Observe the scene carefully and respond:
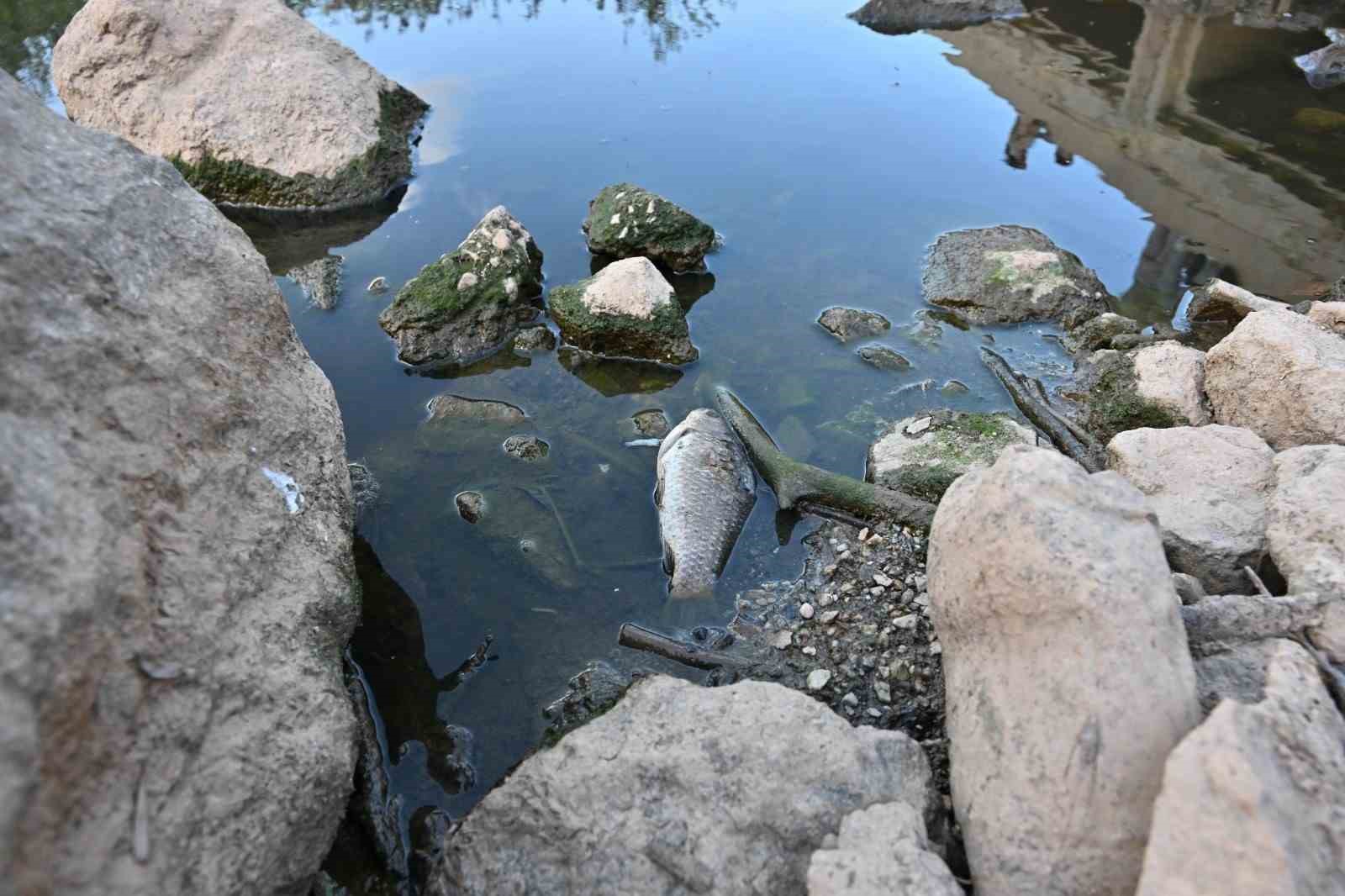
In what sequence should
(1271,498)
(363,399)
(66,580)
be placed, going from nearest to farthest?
(66,580), (1271,498), (363,399)

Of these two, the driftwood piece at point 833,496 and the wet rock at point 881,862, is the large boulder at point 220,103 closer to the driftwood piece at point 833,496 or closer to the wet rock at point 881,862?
the driftwood piece at point 833,496

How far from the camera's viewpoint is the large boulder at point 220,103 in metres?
→ 8.62

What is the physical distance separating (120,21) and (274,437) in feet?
23.2

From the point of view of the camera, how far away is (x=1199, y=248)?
803 cm

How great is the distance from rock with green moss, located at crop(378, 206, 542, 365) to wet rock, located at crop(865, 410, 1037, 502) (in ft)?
9.73

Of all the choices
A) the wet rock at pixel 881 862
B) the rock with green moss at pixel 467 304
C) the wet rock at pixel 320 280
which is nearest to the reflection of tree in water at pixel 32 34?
the wet rock at pixel 320 280

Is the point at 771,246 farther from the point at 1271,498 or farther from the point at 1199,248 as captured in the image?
the point at 1271,498

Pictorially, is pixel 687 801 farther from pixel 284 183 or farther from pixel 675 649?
pixel 284 183

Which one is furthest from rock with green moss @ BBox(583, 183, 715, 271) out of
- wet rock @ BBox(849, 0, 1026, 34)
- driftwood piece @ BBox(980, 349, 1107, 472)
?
wet rock @ BBox(849, 0, 1026, 34)

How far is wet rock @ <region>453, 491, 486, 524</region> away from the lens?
537 centimetres

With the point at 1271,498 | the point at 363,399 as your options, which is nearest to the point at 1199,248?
the point at 1271,498

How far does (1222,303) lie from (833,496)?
12.6 feet

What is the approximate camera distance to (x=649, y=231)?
298 inches

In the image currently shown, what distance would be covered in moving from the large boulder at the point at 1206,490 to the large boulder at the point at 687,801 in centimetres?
203
